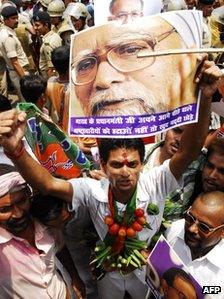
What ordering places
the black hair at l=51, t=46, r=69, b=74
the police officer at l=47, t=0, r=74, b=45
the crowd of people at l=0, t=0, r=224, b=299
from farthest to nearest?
the police officer at l=47, t=0, r=74, b=45 → the black hair at l=51, t=46, r=69, b=74 → the crowd of people at l=0, t=0, r=224, b=299

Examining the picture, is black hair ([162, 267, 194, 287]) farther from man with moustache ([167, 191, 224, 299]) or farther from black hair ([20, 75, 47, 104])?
black hair ([20, 75, 47, 104])

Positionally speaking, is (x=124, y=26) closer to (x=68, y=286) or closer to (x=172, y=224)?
(x=172, y=224)

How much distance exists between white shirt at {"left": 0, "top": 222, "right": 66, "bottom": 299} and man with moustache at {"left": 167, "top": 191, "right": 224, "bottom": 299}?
69 centimetres

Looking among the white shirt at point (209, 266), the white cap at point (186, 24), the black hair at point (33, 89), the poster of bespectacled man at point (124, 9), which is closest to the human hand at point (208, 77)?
the white cap at point (186, 24)

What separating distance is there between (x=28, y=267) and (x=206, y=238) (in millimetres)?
869

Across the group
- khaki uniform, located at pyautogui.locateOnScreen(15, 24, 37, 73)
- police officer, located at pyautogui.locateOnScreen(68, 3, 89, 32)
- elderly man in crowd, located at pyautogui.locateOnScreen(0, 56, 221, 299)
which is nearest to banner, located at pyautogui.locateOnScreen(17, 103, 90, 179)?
elderly man in crowd, located at pyautogui.locateOnScreen(0, 56, 221, 299)

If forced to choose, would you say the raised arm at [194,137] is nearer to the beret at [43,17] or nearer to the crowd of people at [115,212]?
the crowd of people at [115,212]

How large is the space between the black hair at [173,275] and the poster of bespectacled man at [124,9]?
1.19 meters

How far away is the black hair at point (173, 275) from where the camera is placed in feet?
7.07

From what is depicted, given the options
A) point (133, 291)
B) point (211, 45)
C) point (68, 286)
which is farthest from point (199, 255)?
point (211, 45)

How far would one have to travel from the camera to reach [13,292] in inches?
98.0

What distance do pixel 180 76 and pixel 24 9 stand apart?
364 inches

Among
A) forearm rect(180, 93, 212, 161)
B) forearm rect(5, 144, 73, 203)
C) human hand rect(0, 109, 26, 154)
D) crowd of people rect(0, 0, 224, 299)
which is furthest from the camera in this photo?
forearm rect(180, 93, 212, 161)

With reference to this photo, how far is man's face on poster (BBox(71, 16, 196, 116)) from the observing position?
7.58ft
